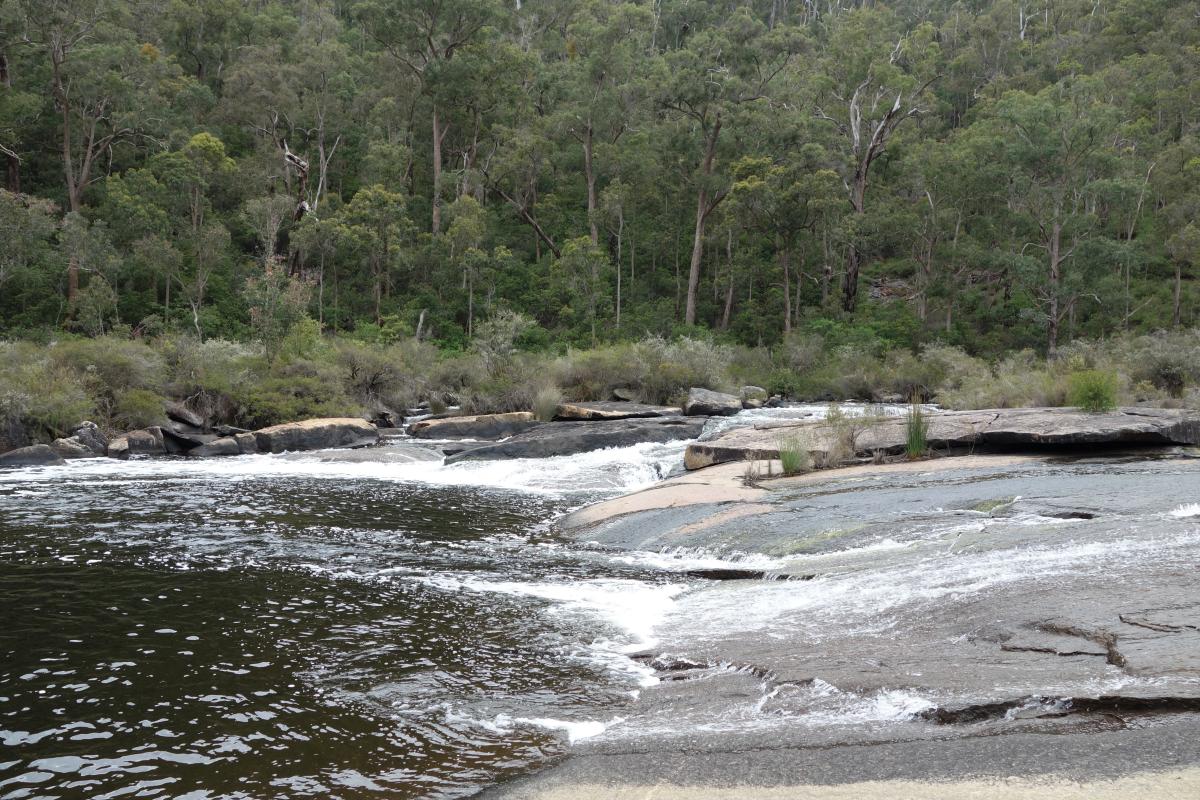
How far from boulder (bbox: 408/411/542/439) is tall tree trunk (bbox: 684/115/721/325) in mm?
23771

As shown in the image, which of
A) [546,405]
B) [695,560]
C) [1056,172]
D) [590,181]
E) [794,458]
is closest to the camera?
[695,560]

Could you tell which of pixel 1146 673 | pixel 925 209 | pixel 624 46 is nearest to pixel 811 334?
pixel 925 209

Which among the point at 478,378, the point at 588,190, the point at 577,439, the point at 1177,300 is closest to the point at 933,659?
the point at 577,439

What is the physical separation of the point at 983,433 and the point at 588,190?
145ft

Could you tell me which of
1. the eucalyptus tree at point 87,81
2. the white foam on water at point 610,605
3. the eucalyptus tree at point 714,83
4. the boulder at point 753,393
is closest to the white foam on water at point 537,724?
the white foam on water at point 610,605

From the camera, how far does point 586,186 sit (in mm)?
58125

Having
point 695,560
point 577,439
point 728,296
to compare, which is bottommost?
point 695,560

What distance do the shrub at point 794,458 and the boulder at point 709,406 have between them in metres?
13.5

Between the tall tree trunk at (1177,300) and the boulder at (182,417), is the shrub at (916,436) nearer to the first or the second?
the boulder at (182,417)

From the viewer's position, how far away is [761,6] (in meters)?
102

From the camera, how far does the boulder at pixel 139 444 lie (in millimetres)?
21391

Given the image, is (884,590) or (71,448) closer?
(884,590)

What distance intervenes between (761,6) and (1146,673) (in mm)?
108686

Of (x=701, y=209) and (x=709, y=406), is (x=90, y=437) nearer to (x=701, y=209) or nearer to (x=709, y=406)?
(x=709, y=406)
